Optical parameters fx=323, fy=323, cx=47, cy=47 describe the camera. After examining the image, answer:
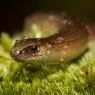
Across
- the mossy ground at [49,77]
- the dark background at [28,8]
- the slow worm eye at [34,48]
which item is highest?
the dark background at [28,8]

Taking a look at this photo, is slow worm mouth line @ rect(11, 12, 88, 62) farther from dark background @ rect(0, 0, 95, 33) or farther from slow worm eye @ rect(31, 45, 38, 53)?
dark background @ rect(0, 0, 95, 33)

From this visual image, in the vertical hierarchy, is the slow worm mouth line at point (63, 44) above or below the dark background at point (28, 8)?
below

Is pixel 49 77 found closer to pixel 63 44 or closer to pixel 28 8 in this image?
pixel 63 44

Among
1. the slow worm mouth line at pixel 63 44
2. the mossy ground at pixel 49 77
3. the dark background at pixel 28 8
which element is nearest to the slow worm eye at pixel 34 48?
the slow worm mouth line at pixel 63 44

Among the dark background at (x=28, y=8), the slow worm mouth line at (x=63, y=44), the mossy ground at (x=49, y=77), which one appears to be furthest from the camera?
the dark background at (x=28, y=8)

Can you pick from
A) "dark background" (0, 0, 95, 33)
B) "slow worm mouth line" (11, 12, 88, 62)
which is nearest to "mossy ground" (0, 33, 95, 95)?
"slow worm mouth line" (11, 12, 88, 62)

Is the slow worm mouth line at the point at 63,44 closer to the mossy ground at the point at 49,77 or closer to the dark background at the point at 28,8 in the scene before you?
the mossy ground at the point at 49,77
